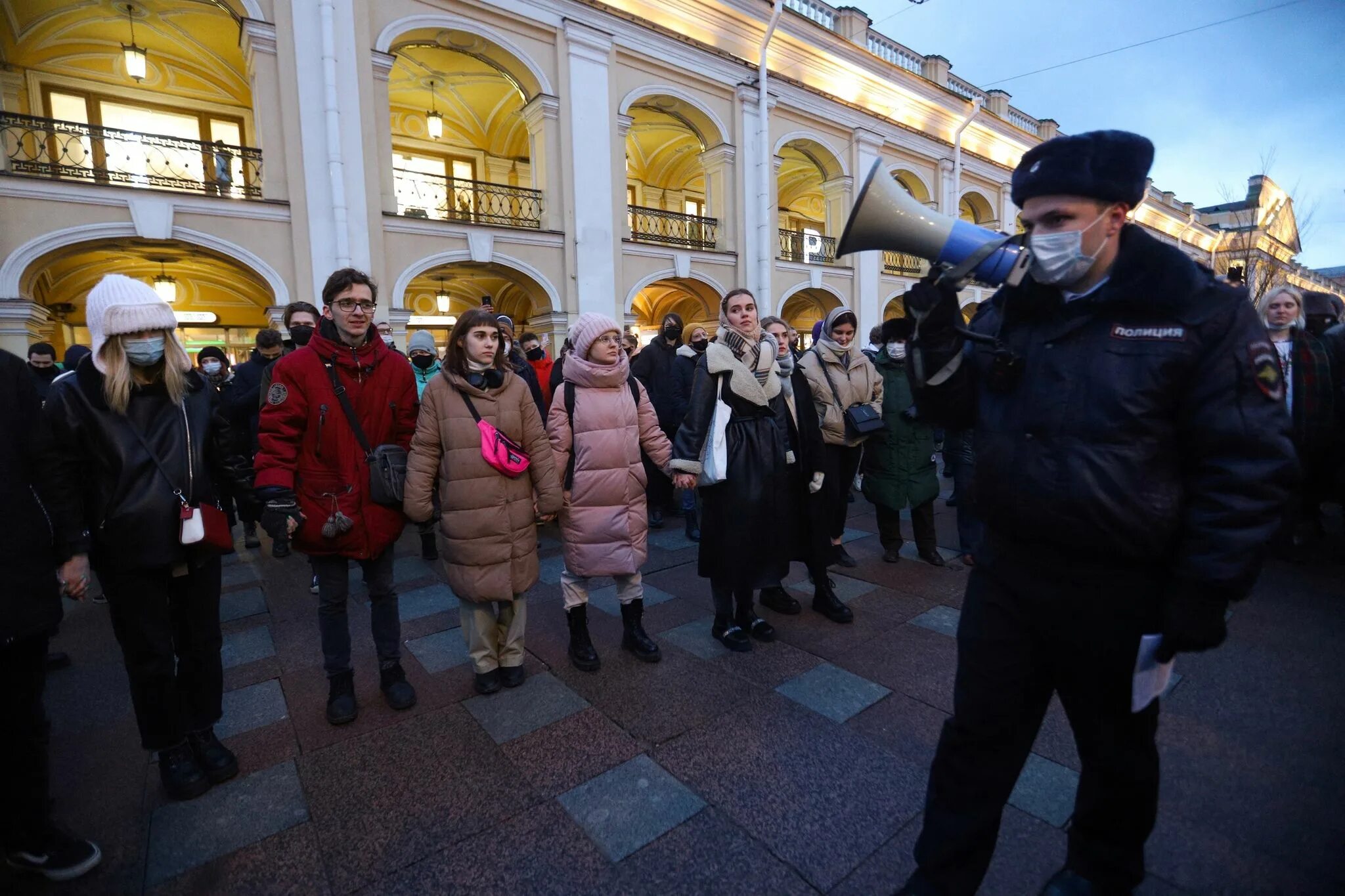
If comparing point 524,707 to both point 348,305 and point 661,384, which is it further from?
point 661,384

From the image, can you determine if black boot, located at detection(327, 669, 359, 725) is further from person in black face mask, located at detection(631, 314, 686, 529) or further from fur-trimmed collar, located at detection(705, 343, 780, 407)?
person in black face mask, located at detection(631, 314, 686, 529)

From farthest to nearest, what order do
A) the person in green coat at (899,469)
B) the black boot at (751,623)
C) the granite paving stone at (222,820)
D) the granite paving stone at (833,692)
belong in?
the person in green coat at (899,469), the black boot at (751,623), the granite paving stone at (833,692), the granite paving stone at (222,820)

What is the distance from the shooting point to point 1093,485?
1438mm

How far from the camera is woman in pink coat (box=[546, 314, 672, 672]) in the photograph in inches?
130

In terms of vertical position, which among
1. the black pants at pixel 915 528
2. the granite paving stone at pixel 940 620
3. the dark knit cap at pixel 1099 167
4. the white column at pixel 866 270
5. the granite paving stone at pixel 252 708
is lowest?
the granite paving stone at pixel 252 708

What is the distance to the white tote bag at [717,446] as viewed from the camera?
3412mm

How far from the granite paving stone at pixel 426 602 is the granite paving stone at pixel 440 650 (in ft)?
1.21

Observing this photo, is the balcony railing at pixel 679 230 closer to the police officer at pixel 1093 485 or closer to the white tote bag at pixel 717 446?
the white tote bag at pixel 717 446

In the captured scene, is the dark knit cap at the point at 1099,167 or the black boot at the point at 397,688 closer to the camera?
the dark knit cap at the point at 1099,167

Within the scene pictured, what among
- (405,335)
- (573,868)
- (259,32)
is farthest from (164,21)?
(573,868)

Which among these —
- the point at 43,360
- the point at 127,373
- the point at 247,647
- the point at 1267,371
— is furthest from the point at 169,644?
the point at 43,360

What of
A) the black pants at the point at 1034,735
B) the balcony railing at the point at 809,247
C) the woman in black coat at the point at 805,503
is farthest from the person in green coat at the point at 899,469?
the balcony railing at the point at 809,247

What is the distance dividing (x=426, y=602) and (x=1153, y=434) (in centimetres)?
431

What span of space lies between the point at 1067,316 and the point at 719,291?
43.9ft
